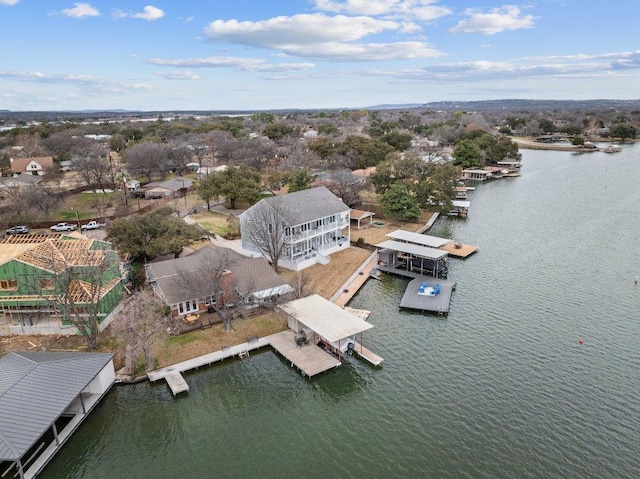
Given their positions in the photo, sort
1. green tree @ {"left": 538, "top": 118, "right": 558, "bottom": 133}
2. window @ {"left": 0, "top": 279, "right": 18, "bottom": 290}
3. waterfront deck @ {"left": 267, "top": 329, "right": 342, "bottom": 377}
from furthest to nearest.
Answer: green tree @ {"left": 538, "top": 118, "right": 558, "bottom": 133} < window @ {"left": 0, "top": 279, "right": 18, "bottom": 290} < waterfront deck @ {"left": 267, "top": 329, "right": 342, "bottom": 377}

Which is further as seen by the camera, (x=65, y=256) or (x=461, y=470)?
(x=65, y=256)

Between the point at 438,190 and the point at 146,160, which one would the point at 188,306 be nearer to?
the point at 438,190

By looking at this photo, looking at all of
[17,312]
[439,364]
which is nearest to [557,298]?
[439,364]

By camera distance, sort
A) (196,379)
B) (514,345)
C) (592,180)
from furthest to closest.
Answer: (592,180) < (514,345) < (196,379)

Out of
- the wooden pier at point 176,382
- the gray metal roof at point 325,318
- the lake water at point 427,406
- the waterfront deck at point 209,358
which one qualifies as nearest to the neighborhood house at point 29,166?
the waterfront deck at point 209,358

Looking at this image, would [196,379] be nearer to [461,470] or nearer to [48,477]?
[48,477]

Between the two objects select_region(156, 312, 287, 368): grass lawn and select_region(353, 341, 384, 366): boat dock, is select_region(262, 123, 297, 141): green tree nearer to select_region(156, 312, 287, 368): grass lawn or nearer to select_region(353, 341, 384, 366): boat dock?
select_region(156, 312, 287, 368): grass lawn

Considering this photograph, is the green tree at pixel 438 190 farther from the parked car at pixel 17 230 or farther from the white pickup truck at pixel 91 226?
the parked car at pixel 17 230

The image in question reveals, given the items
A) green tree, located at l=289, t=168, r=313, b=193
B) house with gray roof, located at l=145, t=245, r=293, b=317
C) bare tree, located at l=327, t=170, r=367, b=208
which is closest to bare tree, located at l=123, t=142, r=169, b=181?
green tree, located at l=289, t=168, r=313, b=193
